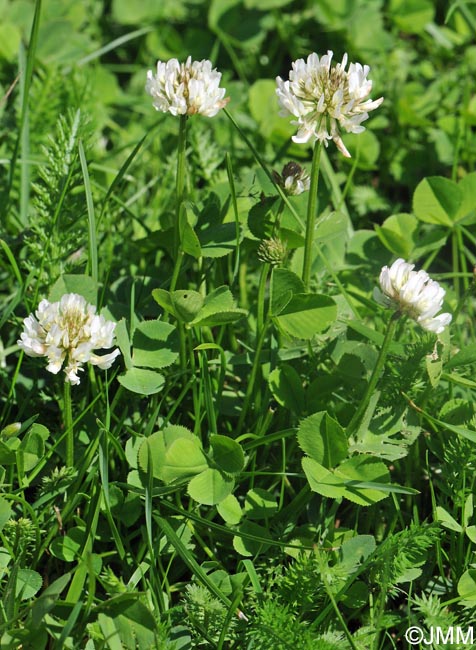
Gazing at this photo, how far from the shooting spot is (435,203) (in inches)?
79.5

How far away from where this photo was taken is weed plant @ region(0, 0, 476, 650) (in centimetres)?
142

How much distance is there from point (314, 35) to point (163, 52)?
54cm

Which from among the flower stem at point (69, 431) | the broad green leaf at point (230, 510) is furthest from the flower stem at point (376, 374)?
the flower stem at point (69, 431)

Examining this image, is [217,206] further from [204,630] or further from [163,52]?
[163,52]

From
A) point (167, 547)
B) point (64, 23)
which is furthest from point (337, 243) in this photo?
point (64, 23)

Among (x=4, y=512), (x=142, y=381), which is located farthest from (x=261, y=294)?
(x=4, y=512)

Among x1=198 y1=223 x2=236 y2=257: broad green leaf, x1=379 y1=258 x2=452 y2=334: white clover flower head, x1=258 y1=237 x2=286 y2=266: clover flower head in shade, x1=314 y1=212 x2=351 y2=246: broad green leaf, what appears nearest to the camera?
x1=379 y1=258 x2=452 y2=334: white clover flower head

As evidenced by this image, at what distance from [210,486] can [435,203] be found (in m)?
0.94

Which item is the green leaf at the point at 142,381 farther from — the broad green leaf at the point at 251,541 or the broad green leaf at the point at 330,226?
the broad green leaf at the point at 330,226

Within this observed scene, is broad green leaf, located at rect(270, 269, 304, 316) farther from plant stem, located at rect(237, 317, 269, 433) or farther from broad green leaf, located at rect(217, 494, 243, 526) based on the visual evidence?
broad green leaf, located at rect(217, 494, 243, 526)

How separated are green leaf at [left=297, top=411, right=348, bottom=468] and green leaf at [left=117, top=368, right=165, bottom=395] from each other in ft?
0.95

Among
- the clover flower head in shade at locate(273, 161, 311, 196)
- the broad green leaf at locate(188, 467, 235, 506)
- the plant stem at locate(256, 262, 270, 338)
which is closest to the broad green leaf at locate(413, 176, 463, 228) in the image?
the clover flower head in shade at locate(273, 161, 311, 196)

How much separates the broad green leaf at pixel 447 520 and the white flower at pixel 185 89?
83 cm

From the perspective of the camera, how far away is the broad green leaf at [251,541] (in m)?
1.52
